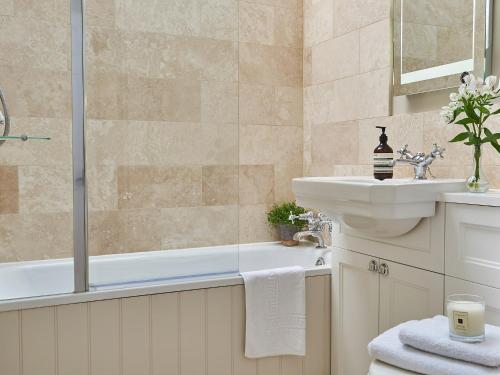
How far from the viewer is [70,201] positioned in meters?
2.27

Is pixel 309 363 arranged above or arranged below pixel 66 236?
below

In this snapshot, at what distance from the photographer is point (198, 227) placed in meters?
2.38

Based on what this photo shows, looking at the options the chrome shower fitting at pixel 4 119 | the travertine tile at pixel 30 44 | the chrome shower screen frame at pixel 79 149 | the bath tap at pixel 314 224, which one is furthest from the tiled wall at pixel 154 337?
the travertine tile at pixel 30 44

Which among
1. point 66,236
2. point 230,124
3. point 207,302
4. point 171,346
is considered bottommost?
point 171,346

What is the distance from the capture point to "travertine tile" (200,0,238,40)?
239cm

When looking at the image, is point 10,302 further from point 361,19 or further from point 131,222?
point 361,19

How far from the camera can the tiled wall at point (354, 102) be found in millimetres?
2295

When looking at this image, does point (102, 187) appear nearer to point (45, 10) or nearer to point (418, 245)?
point (45, 10)

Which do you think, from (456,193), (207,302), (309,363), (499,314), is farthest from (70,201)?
(499,314)

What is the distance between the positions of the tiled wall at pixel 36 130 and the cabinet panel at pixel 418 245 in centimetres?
132

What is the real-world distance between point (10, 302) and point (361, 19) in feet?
7.19

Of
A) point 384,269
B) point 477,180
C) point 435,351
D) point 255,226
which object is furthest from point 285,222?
point 435,351

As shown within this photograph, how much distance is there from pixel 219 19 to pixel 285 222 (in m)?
1.30

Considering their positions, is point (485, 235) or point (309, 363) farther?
point (309, 363)
